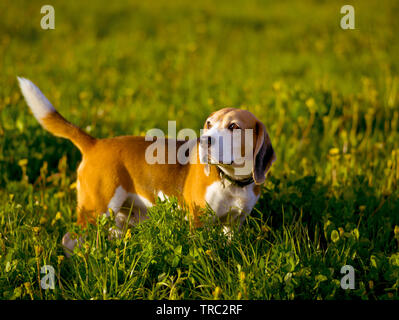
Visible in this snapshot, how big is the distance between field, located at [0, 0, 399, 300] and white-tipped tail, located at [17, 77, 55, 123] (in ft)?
2.14

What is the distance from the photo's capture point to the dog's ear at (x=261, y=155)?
294 cm

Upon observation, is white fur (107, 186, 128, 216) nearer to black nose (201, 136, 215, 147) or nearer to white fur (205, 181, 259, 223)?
white fur (205, 181, 259, 223)

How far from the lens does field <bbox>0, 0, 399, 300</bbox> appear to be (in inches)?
105

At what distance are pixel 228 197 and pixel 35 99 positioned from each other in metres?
1.55

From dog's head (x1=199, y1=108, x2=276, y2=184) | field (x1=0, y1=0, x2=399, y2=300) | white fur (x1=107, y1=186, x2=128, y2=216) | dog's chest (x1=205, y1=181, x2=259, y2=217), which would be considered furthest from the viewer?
white fur (x1=107, y1=186, x2=128, y2=216)

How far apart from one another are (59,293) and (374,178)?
109 inches

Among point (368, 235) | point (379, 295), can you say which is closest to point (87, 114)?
point (368, 235)

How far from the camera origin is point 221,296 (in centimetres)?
254

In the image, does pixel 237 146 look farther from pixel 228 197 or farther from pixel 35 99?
pixel 35 99

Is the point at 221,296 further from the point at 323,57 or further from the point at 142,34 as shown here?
the point at 142,34

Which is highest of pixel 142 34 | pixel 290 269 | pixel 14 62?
pixel 142 34

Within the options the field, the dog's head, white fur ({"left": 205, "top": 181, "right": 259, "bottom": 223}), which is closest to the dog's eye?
the dog's head

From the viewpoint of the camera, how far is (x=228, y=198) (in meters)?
3.02

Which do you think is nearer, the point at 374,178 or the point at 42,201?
the point at 42,201
